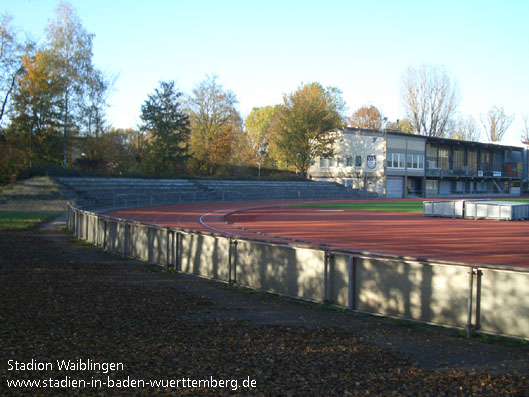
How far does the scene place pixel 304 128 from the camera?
6962 cm

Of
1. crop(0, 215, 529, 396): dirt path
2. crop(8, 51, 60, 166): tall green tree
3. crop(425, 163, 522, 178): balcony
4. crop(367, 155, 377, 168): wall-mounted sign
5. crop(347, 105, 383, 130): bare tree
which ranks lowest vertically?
crop(0, 215, 529, 396): dirt path

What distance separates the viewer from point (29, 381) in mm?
4973

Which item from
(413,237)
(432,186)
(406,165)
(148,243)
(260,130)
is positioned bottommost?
(413,237)

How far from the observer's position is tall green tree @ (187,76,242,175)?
6222 cm

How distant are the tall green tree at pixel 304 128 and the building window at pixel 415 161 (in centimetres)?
1133

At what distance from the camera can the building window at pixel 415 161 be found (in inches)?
2749

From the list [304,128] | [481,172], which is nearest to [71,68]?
[304,128]

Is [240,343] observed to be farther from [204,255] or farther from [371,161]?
[371,161]

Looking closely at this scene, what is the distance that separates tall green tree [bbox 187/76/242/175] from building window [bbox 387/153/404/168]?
22375 millimetres

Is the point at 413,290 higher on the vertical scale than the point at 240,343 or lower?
higher

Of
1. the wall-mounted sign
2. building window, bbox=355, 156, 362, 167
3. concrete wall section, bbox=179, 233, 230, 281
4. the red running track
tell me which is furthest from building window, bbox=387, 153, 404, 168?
concrete wall section, bbox=179, 233, 230, 281

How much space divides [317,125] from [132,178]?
3154 centimetres

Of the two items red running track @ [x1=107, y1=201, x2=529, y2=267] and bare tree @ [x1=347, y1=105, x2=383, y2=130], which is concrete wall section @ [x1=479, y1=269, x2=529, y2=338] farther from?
bare tree @ [x1=347, y1=105, x2=383, y2=130]

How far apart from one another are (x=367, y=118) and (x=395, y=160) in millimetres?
34961
